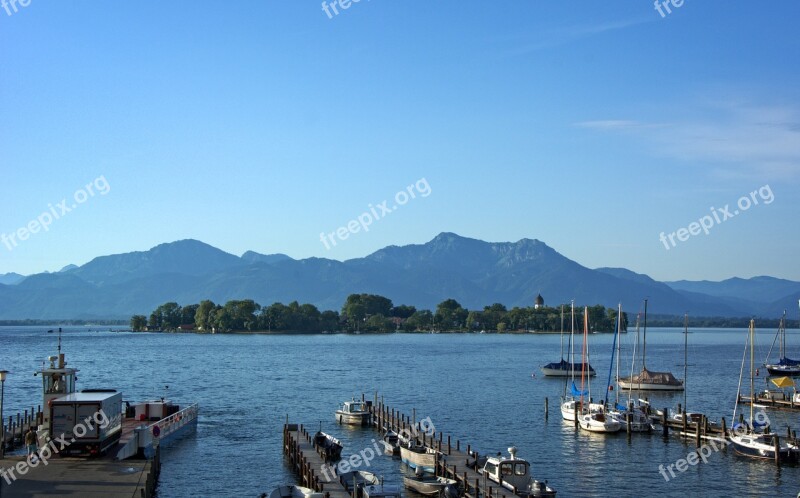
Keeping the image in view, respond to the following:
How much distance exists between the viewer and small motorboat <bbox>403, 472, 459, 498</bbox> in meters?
47.5

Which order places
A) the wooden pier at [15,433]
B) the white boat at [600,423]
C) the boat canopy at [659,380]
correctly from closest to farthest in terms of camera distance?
the wooden pier at [15,433] → the white boat at [600,423] → the boat canopy at [659,380]

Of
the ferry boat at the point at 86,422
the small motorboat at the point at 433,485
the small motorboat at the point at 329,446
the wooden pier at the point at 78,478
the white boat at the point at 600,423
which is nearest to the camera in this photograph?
the wooden pier at the point at 78,478

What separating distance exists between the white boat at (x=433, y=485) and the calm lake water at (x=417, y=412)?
2.39 m

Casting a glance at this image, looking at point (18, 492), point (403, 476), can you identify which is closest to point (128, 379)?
point (403, 476)

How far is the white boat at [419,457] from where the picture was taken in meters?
53.1

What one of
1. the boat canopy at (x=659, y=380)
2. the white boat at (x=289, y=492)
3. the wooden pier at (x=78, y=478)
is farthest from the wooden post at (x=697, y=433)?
the boat canopy at (x=659, y=380)

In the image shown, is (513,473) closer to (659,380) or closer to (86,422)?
(86,422)

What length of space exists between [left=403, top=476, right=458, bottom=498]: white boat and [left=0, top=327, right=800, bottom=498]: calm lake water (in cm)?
239

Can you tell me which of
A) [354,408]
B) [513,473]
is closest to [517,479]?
[513,473]

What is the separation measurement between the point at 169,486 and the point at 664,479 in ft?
101

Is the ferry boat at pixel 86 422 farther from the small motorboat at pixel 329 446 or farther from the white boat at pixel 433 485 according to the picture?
the white boat at pixel 433 485

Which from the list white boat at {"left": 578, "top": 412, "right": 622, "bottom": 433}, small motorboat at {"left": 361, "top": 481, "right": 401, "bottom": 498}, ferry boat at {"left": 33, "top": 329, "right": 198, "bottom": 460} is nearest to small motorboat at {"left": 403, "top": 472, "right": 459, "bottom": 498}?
small motorboat at {"left": 361, "top": 481, "right": 401, "bottom": 498}

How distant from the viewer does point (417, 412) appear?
293 feet

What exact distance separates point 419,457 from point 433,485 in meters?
5.73
